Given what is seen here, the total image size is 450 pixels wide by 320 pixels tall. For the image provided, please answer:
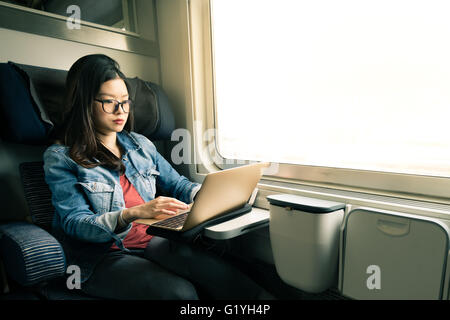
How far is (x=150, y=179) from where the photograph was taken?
148cm

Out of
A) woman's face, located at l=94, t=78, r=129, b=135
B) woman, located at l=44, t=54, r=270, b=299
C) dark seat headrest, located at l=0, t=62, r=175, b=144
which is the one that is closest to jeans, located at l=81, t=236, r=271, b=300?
woman, located at l=44, t=54, r=270, b=299

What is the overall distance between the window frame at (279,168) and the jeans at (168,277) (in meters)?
0.62

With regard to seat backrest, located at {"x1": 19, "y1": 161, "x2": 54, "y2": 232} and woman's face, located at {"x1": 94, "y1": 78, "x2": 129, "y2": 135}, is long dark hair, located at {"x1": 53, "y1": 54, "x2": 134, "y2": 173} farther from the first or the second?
seat backrest, located at {"x1": 19, "y1": 161, "x2": 54, "y2": 232}

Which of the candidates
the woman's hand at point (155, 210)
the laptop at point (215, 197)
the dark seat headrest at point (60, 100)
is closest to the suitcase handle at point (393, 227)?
the laptop at point (215, 197)

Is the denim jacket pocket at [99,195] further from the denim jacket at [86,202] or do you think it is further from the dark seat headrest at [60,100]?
the dark seat headrest at [60,100]

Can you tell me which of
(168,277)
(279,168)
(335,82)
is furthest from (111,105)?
(335,82)

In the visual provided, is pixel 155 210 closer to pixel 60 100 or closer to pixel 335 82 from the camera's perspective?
pixel 60 100

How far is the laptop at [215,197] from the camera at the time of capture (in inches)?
38.6

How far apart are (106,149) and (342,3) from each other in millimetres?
1252

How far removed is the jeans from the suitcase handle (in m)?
0.49

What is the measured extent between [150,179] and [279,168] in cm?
70
